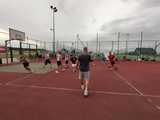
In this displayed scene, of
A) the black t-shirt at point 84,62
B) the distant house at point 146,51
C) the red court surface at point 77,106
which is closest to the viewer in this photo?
the red court surface at point 77,106

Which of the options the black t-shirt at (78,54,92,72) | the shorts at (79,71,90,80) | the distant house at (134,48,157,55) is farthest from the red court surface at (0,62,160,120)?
the distant house at (134,48,157,55)

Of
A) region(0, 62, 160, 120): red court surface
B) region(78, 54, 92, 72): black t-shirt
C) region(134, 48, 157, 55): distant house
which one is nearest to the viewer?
region(0, 62, 160, 120): red court surface

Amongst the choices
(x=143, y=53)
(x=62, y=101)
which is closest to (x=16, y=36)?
(x=62, y=101)

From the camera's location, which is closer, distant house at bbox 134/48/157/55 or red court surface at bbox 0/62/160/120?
red court surface at bbox 0/62/160/120

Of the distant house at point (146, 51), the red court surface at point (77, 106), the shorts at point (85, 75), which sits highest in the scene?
the distant house at point (146, 51)

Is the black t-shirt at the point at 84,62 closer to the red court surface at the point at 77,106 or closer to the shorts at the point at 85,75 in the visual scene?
the shorts at the point at 85,75

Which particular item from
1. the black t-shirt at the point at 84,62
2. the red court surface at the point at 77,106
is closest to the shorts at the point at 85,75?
the black t-shirt at the point at 84,62

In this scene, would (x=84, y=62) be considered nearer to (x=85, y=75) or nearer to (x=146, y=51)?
(x=85, y=75)

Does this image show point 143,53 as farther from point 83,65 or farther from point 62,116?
point 62,116

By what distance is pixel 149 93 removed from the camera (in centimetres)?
603

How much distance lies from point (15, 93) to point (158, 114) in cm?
502

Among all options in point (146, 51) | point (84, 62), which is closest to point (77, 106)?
point (84, 62)

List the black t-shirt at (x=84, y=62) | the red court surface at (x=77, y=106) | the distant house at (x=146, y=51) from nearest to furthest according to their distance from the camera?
1. the red court surface at (x=77, y=106)
2. the black t-shirt at (x=84, y=62)
3. the distant house at (x=146, y=51)

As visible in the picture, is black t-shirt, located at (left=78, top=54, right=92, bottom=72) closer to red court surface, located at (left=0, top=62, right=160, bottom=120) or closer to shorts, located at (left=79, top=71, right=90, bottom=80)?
shorts, located at (left=79, top=71, right=90, bottom=80)
